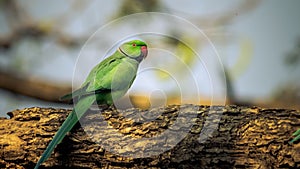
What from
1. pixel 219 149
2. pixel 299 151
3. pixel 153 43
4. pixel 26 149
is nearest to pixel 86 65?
pixel 153 43

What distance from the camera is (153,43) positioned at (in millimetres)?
2859

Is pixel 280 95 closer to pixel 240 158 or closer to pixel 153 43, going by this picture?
pixel 153 43

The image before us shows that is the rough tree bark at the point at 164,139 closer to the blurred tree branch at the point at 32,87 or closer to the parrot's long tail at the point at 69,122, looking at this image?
the parrot's long tail at the point at 69,122

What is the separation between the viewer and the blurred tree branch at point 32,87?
3.19 m

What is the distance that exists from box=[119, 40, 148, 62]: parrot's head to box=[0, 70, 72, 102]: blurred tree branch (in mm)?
996

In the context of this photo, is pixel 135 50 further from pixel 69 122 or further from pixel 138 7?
pixel 138 7

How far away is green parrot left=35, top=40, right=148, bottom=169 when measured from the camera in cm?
193

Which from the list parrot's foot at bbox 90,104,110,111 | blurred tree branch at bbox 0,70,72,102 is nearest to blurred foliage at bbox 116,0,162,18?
blurred tree branch at bbox 0,70,72,102

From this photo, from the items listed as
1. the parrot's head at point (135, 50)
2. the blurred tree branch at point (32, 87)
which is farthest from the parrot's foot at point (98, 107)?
the blurred tree branch at point (32, 87)

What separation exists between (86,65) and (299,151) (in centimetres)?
139

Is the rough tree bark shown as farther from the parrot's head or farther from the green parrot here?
the parrot's head

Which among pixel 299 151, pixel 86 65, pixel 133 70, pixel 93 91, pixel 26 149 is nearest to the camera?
pixel 299 151

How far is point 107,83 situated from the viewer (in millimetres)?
2145

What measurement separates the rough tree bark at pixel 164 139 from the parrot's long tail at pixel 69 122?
0.04 metres
